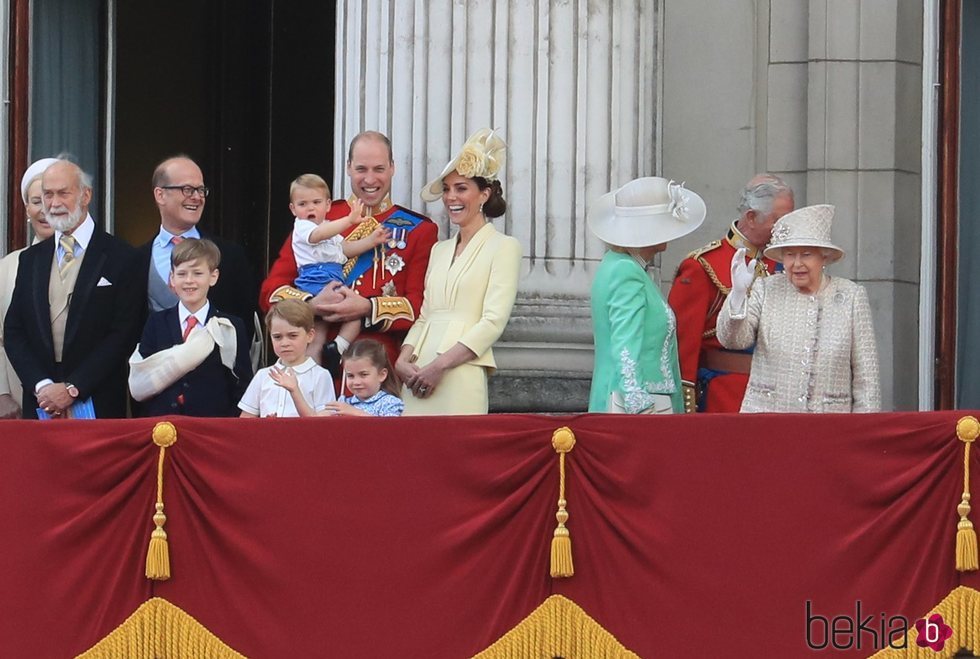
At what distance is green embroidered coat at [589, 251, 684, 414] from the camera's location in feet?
34.6

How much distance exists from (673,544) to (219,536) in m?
1.78

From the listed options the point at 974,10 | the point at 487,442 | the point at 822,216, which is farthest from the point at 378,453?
the point at 974,10

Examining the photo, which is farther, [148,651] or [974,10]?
[974,10]

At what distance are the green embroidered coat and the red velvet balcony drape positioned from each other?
69 cm

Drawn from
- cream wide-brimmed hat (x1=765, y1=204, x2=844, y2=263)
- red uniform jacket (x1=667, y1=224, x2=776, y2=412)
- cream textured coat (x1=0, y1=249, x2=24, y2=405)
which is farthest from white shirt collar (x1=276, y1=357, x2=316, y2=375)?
cream wide-brimmed hat (x1=765, y1=204, x2=844, y2=263)

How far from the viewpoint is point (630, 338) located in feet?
34.6

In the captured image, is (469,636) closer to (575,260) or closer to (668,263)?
(575,260)

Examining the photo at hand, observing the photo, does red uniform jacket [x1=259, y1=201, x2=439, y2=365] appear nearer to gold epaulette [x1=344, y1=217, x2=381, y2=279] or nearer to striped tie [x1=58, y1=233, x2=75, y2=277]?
gold epaulette [x1=344, y1=217, x2=381, y2=279]

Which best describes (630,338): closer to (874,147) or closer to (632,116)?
(632,116)

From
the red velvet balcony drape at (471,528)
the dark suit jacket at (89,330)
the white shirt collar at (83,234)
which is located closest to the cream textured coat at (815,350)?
the red velvet balcony drape at (471,528)

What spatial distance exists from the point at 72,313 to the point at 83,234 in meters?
0.43

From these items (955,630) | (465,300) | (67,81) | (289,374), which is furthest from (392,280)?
(955,630)

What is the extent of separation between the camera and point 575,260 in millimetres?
12289

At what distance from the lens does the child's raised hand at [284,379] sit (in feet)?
34.2
